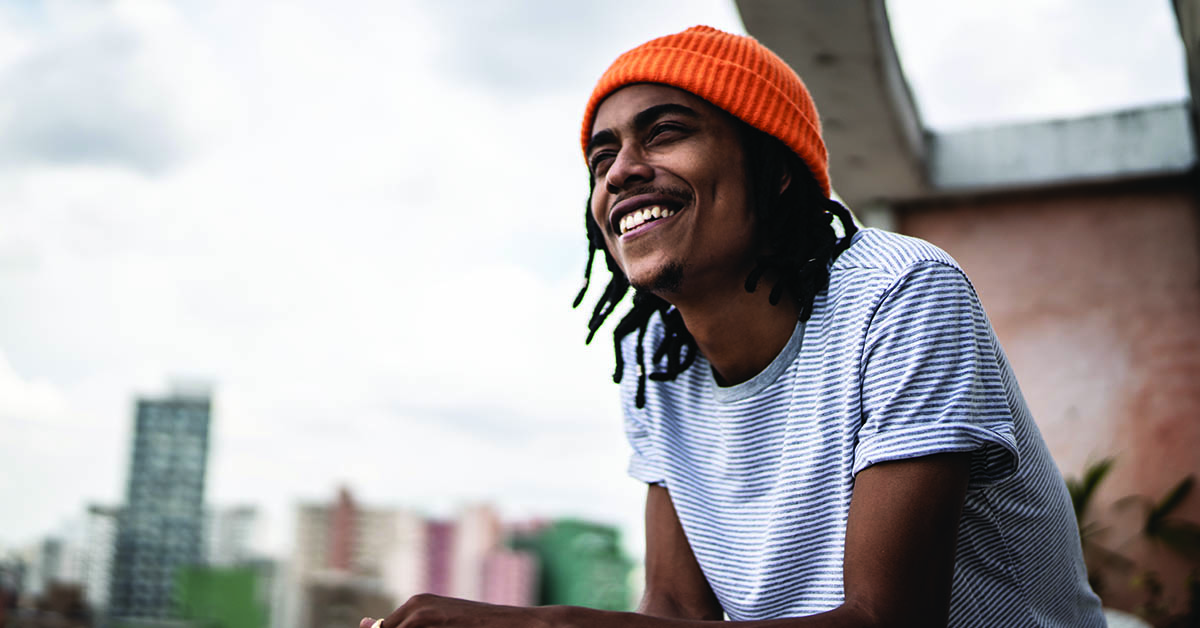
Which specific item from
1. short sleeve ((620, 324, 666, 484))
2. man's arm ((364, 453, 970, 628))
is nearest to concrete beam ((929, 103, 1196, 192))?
short sleeve ((620, 324, 666, 484))

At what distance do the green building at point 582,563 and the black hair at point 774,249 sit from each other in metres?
8.22

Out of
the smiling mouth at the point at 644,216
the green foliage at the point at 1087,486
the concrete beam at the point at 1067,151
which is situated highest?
the concrete beam at the point at 1067,151

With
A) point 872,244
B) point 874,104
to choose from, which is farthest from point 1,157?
point 872,244

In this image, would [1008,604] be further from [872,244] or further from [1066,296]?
[1066,296]

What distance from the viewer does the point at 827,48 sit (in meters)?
3.31

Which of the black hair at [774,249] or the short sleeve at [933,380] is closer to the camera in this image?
the short sleeve at [933,380]

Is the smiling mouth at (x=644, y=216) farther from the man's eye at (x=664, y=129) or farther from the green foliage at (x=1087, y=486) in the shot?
the green foliage at (x=1087, y=486)

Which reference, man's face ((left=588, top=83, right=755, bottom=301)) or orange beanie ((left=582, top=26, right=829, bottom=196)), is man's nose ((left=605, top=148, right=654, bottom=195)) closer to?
man's face ((left=588, top=83, right=755, bottom=301))

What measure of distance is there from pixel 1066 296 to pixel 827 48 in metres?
2.09

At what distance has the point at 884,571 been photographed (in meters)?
1.04

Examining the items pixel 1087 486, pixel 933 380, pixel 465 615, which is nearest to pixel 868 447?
pixel 933 380

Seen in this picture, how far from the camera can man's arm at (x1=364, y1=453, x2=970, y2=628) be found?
100 centimetres

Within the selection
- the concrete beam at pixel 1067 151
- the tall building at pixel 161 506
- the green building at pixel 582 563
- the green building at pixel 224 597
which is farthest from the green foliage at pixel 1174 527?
the tall building at pixel 161 506

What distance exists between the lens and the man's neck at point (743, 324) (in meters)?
1.40
